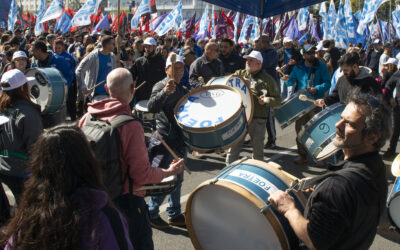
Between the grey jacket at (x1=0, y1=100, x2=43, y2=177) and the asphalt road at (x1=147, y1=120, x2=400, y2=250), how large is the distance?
1588 millimetres

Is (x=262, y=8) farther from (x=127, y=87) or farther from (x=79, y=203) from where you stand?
(x=79, y=203)

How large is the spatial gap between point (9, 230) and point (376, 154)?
185 centimetres

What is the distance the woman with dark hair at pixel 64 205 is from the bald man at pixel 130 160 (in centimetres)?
102

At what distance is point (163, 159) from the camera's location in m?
4.18

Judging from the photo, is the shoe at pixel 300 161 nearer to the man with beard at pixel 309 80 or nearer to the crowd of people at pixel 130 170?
the man with beard at pixel 309 80

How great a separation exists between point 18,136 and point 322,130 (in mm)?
3241

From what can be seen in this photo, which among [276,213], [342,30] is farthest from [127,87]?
[342,30]

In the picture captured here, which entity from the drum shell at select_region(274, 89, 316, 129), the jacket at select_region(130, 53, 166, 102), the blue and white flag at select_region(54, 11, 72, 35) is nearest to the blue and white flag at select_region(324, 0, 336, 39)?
the jacket at select_region(130, 53, 166, 102)

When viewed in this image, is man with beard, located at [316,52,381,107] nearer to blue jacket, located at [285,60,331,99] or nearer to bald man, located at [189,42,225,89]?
blue jacket, located at [285,60,331,99]

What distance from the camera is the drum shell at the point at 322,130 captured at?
179 inches

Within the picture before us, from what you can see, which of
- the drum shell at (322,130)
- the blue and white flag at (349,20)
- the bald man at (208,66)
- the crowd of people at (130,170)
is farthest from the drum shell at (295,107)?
the blue and white flag at (349,20)

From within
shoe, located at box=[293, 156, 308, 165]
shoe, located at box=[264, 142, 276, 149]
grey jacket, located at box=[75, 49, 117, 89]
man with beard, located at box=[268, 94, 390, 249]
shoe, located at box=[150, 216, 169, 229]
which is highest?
man with beard, located at box=[268, 94, 390, 249]

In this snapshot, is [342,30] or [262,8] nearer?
[262,8]

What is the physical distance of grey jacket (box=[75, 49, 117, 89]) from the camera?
667 cm
